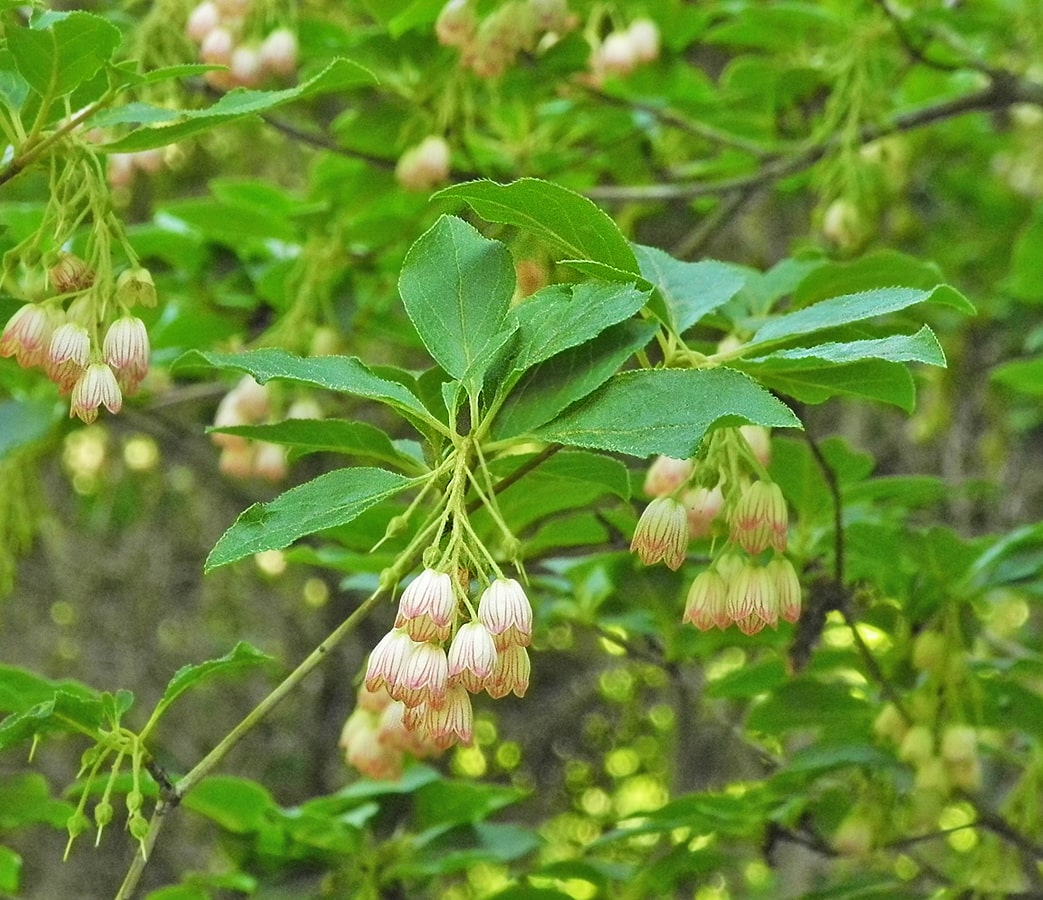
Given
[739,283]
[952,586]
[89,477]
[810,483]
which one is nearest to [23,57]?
[739,283]

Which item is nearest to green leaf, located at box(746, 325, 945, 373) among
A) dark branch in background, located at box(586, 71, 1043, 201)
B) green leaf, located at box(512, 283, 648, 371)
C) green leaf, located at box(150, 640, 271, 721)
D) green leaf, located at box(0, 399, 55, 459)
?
green leaf, located at box(512, 283, 648, 371)

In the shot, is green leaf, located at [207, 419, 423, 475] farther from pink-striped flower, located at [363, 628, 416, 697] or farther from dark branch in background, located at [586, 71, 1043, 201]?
dark branch in background, located at [586, 71, 1043, 201]

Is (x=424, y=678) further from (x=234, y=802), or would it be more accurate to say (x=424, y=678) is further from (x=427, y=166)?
(x=427, y=166)

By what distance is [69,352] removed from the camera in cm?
114

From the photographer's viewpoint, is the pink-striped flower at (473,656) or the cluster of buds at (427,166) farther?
the cluster of buds at (427,166)

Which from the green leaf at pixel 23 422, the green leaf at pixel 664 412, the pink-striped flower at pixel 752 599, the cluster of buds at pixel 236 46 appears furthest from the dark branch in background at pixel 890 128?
the green leaf at pixel 664 412

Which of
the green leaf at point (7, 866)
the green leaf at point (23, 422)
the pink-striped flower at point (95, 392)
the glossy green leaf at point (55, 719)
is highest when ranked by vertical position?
the pink-striped flower at point (95, 392)

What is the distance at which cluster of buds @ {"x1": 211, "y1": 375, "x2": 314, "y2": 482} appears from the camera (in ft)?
6.69

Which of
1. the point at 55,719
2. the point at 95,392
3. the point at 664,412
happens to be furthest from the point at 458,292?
the point at 55,719

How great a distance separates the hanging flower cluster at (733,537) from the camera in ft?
3.60

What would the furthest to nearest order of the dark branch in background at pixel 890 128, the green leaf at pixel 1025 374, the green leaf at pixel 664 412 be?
1. the dark branch in background at pixel 890 128
2. the green leaf at pixel 1025 374
3. the green leaf at pixel 664 412

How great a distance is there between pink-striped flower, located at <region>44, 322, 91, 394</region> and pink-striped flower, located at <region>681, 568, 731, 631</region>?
0.57 metres

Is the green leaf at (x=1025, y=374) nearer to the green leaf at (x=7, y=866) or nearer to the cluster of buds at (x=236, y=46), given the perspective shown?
the cluster of buds at (x=236, y=46)

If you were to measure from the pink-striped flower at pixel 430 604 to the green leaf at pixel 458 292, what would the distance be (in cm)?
15
